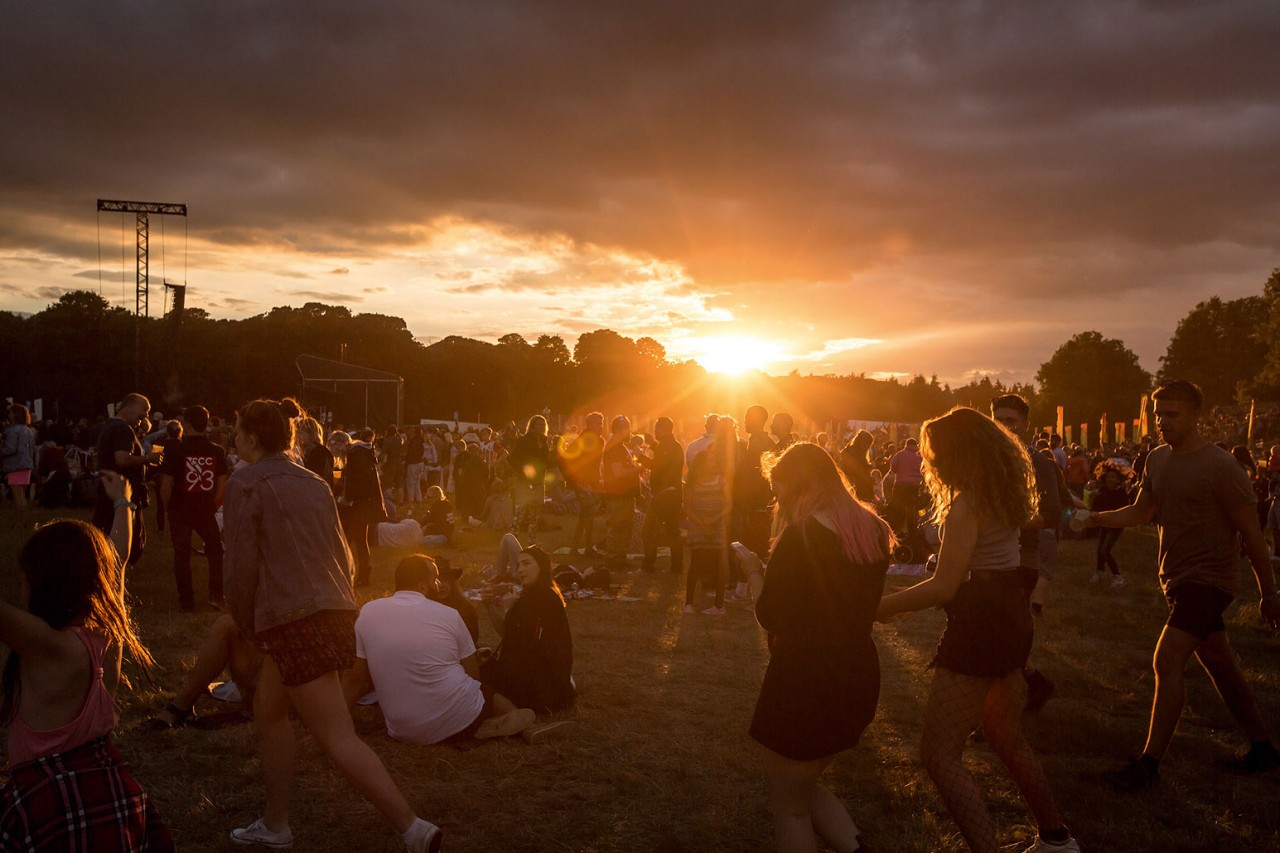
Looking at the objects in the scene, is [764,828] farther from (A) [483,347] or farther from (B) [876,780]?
(A) [483,347]

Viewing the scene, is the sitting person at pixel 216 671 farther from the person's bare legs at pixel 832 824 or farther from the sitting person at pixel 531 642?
the person's bare legs at pixel 832 824

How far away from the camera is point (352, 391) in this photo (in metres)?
30.8

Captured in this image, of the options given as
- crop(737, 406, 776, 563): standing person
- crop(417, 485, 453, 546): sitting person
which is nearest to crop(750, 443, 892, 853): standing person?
crop(737, 406, 776, 563): standing person

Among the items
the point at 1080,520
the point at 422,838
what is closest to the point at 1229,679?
the point at 1080,520

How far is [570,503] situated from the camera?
65.5ft

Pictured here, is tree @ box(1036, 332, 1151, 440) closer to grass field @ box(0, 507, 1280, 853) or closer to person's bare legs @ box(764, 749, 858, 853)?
grass field @ box(0, 507, 1280, 853)

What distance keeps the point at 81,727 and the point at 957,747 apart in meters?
2.99

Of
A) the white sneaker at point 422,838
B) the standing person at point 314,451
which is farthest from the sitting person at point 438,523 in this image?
the white sneaker at point 422,838

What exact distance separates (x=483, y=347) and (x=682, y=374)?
69.1 feet

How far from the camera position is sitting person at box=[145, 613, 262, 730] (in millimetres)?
5129

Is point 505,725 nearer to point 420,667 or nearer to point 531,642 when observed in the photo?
point 531,642

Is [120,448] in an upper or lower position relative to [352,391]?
lower

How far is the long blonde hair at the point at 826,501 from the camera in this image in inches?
117

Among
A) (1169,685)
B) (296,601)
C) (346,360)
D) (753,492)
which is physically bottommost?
(1169,685)
